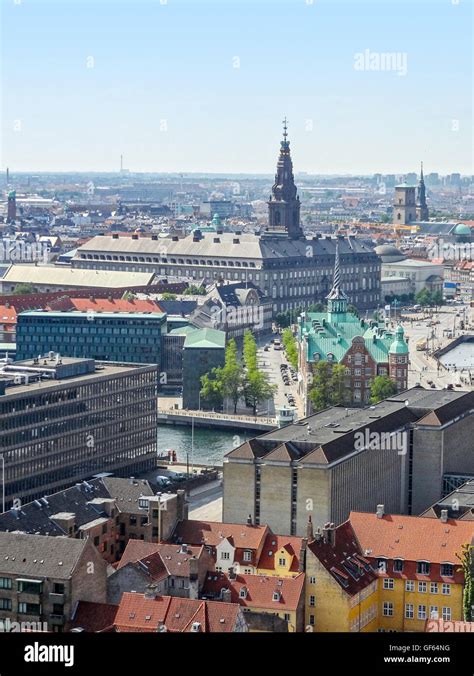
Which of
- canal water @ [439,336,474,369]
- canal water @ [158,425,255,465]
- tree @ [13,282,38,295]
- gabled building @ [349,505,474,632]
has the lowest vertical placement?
canal water @ [158,425,255,465]

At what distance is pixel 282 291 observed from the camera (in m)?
73.8

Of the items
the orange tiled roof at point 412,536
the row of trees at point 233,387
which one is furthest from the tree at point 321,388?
the orange tiled roof at point 412,536

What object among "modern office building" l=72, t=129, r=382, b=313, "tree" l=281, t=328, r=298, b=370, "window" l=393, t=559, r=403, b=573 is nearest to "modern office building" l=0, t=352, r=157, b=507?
"window" l=393, t=559, r=403, b=573

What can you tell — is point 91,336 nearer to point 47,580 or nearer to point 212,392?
point 212,392

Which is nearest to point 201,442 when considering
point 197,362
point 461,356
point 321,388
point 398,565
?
point 321,388

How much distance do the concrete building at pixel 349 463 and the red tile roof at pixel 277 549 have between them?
2689 mm

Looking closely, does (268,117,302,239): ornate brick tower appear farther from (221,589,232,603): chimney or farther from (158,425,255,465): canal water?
(221,589,232,603): chimney

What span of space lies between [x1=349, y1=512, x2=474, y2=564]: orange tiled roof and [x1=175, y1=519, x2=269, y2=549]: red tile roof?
1600mm

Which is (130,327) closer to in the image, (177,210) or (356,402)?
(356,402)

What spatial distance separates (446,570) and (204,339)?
2817cm

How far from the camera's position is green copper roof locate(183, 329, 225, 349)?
46.7 meters
